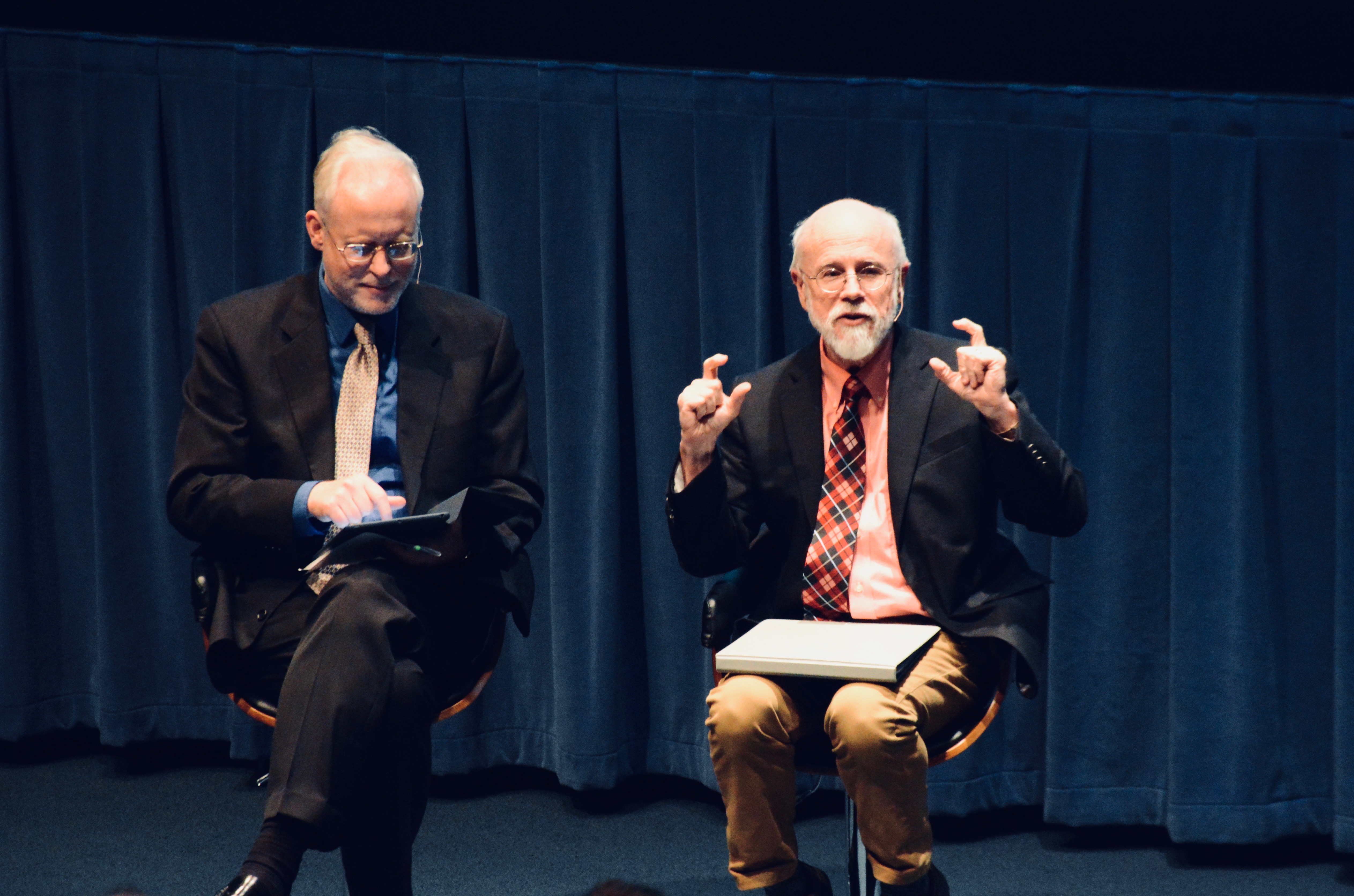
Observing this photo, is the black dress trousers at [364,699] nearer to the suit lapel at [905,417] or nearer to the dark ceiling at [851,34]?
the suit lapel at [905,417]

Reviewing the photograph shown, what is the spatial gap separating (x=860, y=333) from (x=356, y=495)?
3.20 feet

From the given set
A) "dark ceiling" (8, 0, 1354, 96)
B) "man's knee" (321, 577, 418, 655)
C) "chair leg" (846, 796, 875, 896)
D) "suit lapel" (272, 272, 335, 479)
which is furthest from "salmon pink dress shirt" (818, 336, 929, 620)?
"dark ceiling" (8, 0, 1354, 96)

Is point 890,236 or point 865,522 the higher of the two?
point 890,236

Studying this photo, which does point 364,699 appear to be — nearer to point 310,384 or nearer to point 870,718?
point 310,384

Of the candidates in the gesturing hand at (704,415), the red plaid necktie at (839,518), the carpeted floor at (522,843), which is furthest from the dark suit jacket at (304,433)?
the carpeted floor at (522,843)

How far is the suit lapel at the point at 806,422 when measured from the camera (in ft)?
7.88

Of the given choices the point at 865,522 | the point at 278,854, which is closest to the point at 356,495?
the point at 278,854

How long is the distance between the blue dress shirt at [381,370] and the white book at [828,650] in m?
0.69

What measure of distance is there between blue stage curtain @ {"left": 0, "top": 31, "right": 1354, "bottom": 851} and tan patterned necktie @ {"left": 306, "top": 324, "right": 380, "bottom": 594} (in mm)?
1059

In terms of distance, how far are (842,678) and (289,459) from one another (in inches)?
42.6

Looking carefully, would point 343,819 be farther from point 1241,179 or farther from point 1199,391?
point 1241,179

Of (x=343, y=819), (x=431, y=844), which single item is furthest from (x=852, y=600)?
(x=431, y=844)

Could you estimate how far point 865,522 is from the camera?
2391 millimetres

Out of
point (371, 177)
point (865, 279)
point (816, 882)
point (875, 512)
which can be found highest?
point (371, 177)
